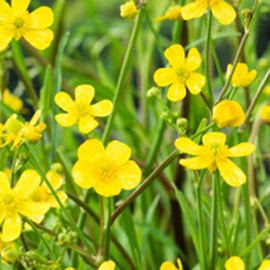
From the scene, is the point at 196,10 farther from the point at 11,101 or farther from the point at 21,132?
the point at 11,101

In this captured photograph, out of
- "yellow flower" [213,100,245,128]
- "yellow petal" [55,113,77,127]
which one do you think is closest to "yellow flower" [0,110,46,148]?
"yellow petal" [55,113,77,127]

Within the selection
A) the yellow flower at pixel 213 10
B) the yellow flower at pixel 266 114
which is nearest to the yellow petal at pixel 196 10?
the yellow flower at pixel 213 10

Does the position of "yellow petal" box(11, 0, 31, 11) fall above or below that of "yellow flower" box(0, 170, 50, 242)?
above

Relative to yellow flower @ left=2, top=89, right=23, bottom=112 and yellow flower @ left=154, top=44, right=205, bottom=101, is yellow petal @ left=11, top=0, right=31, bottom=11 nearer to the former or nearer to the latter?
yellow flower @ left=154, top=44, right=205, bottom=101

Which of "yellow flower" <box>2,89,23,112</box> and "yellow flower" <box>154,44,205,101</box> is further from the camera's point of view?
"yellow flower" <box>2,89,23,112</box>

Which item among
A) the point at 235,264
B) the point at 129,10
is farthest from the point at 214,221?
the point at 129,10

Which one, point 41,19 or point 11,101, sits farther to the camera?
point 11,101

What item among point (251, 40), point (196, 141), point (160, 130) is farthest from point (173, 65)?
point (251, 40)

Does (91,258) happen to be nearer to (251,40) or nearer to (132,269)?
(132,269)
